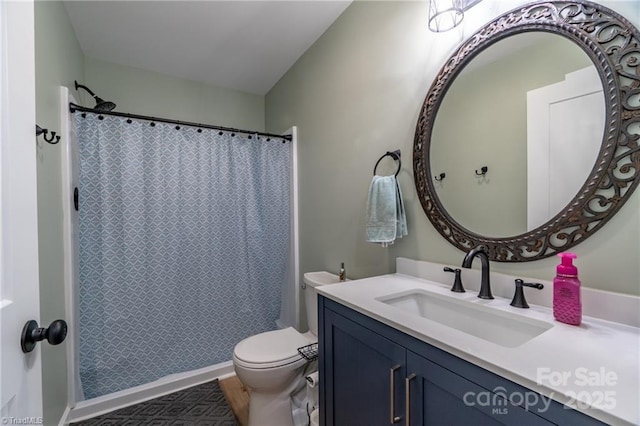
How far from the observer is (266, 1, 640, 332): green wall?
80 centimetres

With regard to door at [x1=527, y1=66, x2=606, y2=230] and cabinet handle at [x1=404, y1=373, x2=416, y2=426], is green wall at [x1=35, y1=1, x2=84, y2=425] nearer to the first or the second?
cabinet handle at [x1=404, y1=373, x2=416, y2=426]

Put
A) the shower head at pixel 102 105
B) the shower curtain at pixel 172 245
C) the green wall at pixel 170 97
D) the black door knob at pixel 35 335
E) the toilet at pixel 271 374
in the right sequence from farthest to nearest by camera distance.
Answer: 1. the green wall at pixel 170 97
2. the shower head at pixel 102 105
3. the shower curtain at pixel 172 245
4. the toilet at pixel 271 374
5. the black door knob at pixel 35 335

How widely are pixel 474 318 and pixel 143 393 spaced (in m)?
2.08

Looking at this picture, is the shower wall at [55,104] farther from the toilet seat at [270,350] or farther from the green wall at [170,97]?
the toilet seat at [270,350]

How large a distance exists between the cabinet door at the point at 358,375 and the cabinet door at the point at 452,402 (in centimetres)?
6

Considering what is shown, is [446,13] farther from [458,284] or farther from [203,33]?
[203,33]

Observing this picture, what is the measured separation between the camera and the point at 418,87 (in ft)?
4.29

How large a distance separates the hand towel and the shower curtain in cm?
121

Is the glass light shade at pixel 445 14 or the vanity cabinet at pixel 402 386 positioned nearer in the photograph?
the vanity cabinet at pixel 402 386

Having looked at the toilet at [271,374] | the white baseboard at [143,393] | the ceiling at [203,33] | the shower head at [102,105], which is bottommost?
the white baseboard at [143,393]

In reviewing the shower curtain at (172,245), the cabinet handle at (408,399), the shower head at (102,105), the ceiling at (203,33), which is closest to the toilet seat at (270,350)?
the shower curtain at (172,245)

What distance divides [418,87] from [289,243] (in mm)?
1596

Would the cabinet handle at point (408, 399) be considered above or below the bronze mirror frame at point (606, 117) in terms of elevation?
below

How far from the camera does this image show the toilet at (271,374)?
1401mm
